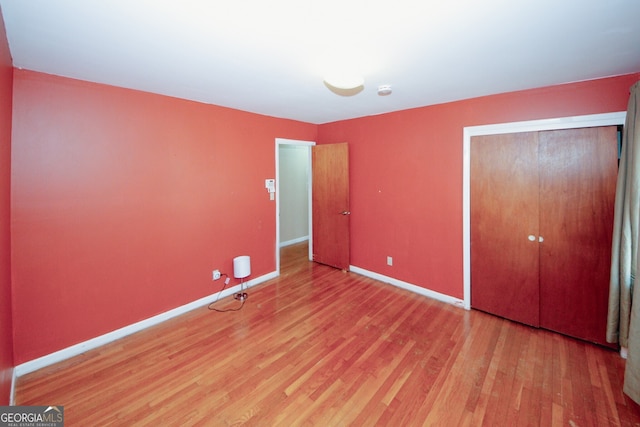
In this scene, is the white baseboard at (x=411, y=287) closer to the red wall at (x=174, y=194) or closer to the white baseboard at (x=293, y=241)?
the red wall at (x=174, y=194)

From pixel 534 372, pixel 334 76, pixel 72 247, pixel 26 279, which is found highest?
pixel 334 76

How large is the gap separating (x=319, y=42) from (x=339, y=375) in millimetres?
2411

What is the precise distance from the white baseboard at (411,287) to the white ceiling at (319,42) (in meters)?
2.37

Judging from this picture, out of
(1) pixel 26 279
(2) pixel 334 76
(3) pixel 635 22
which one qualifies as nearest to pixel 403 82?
(2) pixel 334 76

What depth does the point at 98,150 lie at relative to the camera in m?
2.44

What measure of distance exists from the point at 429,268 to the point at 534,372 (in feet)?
4.85

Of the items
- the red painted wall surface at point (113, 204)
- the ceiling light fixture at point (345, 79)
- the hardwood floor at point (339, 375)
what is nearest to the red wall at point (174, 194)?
the red painted wall surface at point (113, 204)

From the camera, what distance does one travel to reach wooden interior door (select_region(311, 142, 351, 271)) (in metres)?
4.25

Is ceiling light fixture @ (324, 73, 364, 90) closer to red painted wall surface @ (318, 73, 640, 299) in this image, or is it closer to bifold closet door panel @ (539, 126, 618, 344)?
red painted wall surface @ (318, 73, 640, 299)

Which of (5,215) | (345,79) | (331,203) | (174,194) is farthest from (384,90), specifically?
(5,215)

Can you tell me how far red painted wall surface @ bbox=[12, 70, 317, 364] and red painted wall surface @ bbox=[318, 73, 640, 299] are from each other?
1.75 metres

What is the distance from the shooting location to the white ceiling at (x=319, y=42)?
4.59ft

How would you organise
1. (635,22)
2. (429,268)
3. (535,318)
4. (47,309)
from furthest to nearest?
(429,268)
(535,318)
(47,309)
(635,22)

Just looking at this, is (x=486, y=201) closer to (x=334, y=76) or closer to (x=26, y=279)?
(x=334, y=76)
